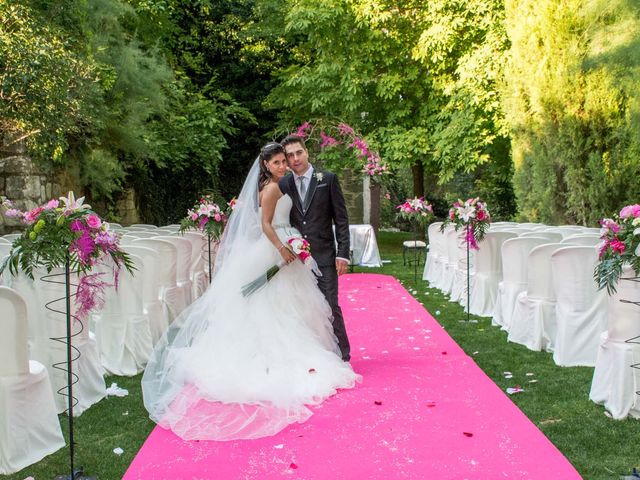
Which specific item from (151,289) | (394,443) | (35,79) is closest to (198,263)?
(151,289)

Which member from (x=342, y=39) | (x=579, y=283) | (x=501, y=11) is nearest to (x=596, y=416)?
(x=579, y=283)

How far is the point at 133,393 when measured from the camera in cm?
509

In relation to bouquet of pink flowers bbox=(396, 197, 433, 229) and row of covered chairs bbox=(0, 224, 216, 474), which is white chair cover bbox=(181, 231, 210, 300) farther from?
bouquet of pink flowers bbox=(396, 197, 433, 229)

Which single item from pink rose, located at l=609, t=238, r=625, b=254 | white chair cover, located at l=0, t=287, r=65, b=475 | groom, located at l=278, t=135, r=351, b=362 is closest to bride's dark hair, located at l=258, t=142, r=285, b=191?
groom, located at l=278, t=135, r=351, b=362

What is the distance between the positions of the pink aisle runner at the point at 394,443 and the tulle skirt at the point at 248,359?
7.0 inches

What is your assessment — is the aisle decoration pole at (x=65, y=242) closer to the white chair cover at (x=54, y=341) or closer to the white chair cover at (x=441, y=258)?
the white chair cover at (x=54, y=341)

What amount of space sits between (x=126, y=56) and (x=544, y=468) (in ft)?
34.8

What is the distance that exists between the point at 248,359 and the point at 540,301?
9.13ft

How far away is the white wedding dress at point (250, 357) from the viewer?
4.30 m

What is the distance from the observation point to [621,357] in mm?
4309

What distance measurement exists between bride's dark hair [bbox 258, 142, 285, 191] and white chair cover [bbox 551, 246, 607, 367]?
2254 mm

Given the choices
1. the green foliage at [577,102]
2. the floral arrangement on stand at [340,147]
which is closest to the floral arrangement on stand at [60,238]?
the green foliage at [577,102]

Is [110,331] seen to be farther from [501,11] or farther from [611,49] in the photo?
[501,11]

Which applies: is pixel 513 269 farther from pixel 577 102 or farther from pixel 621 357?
pixel 577 102
